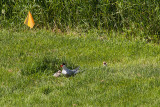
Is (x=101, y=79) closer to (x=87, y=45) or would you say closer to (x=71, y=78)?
(x=71, y=78)

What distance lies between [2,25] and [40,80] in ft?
15.1

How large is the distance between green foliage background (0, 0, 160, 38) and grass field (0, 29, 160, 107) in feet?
1.27

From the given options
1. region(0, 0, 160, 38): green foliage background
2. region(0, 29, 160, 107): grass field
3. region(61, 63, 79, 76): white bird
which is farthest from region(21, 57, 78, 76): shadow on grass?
region(0, 0, 160, 38): green foliage background

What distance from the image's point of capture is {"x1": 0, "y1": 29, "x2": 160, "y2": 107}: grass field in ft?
21.2

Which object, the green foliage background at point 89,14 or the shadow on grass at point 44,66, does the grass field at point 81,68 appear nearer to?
the shadow on grass at point 44,66

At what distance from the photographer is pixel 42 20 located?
11.5 m

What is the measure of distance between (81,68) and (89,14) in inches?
130

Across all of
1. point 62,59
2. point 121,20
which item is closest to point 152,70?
point 62,59

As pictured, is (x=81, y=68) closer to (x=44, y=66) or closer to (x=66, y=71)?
(x=66, y=71)

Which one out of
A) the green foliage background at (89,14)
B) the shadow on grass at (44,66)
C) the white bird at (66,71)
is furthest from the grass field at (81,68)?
the green foliage background at (89,14)

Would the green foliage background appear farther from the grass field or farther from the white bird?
the white bird

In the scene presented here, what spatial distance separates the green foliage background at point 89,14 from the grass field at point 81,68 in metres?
0.39

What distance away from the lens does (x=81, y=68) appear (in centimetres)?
798

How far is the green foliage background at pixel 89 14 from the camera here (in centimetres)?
1032
